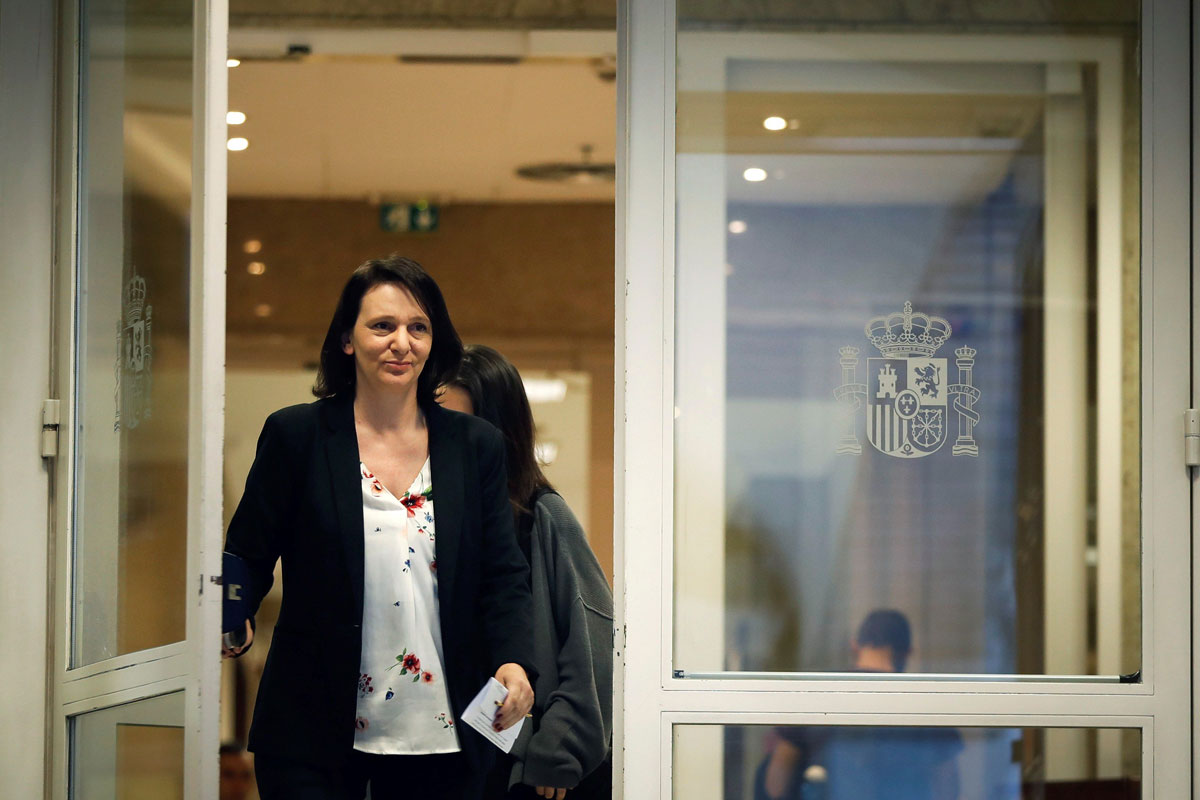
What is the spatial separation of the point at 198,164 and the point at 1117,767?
6.60 ft

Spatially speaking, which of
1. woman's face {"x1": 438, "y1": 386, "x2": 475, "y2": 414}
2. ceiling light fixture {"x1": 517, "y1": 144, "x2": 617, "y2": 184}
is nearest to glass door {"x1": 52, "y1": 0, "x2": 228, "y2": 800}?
woman's face {"x1": 438, "y1": 386, "x2": 475, "y2": 414}

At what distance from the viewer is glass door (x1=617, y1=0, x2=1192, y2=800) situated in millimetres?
2135

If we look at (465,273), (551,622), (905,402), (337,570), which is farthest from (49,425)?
(465,273)

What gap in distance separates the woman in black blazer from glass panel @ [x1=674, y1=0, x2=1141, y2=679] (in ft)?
1.41

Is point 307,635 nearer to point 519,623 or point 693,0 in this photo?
point 519,623

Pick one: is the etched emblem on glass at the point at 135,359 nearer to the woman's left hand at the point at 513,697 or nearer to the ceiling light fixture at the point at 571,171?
the woman's left hand at the point at 513,697

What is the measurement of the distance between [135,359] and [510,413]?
2.84ft

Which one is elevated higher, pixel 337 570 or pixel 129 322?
pixel 129 322

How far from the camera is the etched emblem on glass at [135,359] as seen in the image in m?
2.23

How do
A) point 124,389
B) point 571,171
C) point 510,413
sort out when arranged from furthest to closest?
point 571,171, point 510,413, point 124,389

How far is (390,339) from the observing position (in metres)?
2.31

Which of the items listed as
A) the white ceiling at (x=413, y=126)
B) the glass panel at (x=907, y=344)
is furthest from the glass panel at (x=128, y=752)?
the white ceiling at (x=413, y=126)

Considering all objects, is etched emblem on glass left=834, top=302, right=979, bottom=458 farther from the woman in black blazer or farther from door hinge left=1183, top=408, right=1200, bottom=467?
the woman in black blazer

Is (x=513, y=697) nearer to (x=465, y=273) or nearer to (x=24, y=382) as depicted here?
(x=24, y=382)
